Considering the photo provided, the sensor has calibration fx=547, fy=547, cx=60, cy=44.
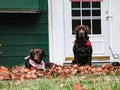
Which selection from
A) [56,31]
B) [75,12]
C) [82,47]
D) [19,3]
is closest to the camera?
[82,47]

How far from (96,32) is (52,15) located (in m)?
1.21

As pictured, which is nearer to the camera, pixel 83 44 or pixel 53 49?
pixel 83 44

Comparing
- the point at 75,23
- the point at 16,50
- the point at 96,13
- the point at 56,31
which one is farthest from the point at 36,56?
the point at 96,13

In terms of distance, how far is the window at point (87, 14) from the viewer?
42.6 feet

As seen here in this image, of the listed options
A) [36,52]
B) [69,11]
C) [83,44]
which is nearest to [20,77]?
[36,52]

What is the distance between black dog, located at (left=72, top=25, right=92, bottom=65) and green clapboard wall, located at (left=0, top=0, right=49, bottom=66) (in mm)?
1403

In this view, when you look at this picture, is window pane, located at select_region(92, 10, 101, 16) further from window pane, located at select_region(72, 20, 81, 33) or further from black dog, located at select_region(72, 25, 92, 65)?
black dog, located at select_region(72, 25, 92, 65)

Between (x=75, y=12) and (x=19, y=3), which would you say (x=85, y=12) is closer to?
(x=75, y=12)

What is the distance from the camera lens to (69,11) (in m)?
12.9

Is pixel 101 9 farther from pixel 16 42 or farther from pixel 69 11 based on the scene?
pixel 16 42

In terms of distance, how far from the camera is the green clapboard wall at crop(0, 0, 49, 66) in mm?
12172

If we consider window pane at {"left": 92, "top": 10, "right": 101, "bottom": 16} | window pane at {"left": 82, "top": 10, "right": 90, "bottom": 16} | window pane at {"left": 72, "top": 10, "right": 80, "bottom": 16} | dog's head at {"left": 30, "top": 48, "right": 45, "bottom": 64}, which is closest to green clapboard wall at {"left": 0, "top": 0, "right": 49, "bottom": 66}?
window pane at {"left": 72, "top": 10, "right": 80, "bottom": 16}

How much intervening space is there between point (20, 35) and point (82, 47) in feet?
6.10

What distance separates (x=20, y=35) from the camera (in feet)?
40.2
